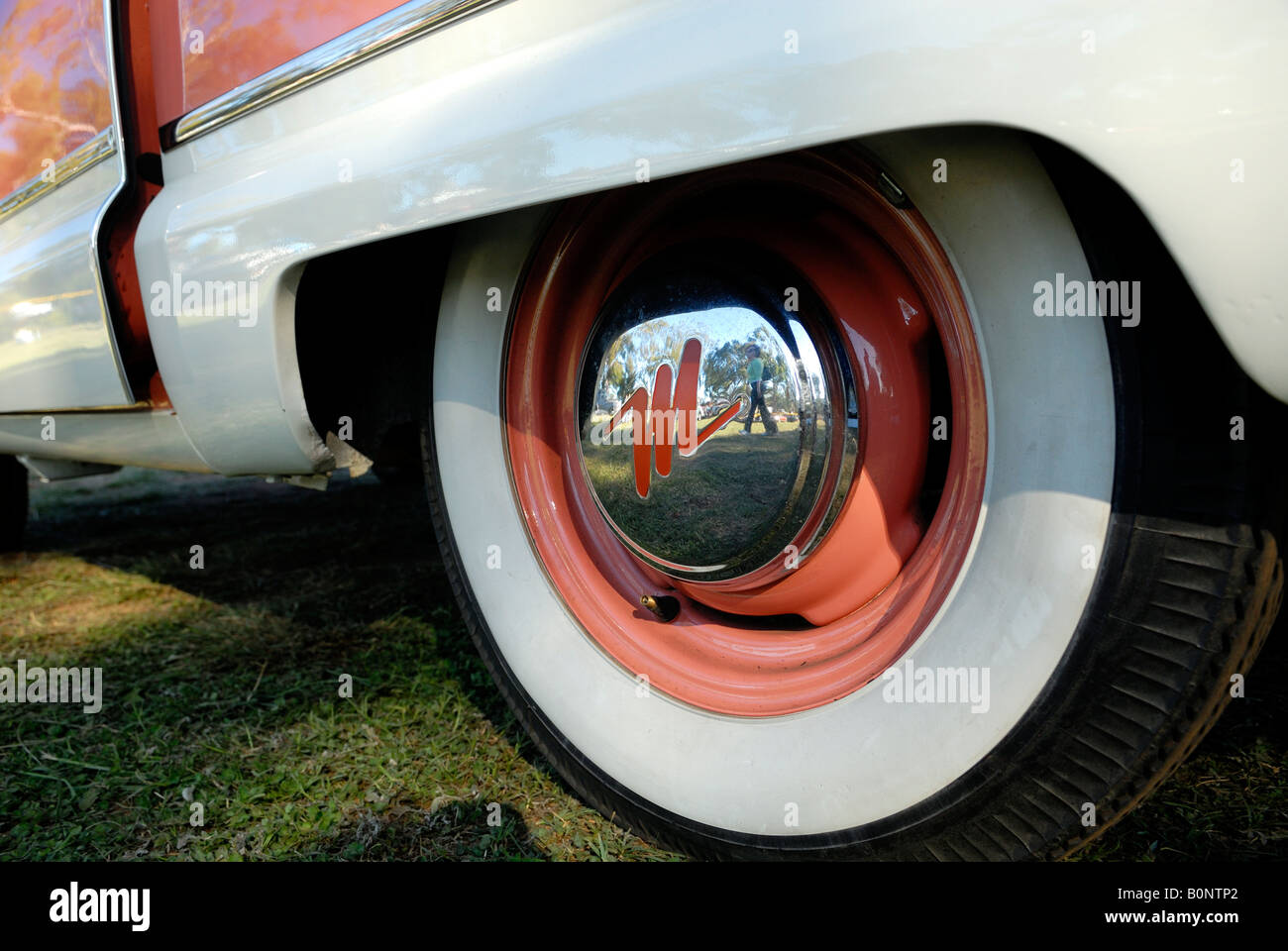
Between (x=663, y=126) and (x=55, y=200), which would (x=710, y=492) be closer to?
(x=663, y=126)

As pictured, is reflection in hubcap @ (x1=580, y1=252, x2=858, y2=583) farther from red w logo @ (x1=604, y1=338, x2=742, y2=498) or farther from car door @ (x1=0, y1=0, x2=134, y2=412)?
car door @ (x1=0, y1=0, x2=134, y2=412)

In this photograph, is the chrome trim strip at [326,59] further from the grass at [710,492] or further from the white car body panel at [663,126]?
the grass at [710,492]

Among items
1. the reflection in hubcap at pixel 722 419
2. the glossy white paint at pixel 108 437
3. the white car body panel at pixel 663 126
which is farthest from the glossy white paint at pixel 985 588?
the glossy white paint at pixel 108 437

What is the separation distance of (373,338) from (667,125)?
78 cm

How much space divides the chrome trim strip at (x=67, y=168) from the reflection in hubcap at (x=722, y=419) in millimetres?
957

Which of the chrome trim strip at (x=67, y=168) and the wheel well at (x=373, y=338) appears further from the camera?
the chrome trim strip at (x=67, y=168)

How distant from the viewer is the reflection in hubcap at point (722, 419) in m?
1.04

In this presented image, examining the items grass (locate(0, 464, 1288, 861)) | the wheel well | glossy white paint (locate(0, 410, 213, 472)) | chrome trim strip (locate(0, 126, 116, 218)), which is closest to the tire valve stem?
grass (locate(0, 464, 1288, 861))

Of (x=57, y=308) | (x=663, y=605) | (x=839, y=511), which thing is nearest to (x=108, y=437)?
(x=57, y=308)

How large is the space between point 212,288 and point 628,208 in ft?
1.98

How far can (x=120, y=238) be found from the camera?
4.40ft

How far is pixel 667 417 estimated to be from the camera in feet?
3.57

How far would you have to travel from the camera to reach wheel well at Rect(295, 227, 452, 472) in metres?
1.25
